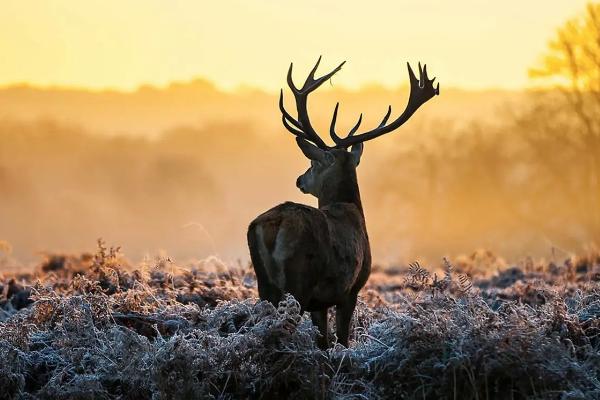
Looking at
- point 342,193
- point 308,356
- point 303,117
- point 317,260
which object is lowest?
point 308,356

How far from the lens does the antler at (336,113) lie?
12211mm

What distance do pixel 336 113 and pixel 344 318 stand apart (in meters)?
2.33

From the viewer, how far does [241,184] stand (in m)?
68.7

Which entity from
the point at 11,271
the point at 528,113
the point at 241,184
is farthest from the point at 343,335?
the point at 241,184

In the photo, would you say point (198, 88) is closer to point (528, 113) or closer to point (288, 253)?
point (528, 113)

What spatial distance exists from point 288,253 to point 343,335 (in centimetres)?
141

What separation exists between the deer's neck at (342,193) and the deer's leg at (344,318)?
130 cm

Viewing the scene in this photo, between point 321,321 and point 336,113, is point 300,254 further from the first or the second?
point 336,113

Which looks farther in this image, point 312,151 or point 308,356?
point 312,151

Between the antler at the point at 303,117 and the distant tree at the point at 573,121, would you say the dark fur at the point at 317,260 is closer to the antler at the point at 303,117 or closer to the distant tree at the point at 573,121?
the antler at the point at 303,117

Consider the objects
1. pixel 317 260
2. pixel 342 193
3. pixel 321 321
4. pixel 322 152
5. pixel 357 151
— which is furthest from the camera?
pixel 357 151

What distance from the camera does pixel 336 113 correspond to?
39.8 feet

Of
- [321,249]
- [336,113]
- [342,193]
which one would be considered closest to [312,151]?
[336,113]

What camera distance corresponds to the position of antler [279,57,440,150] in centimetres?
1221
